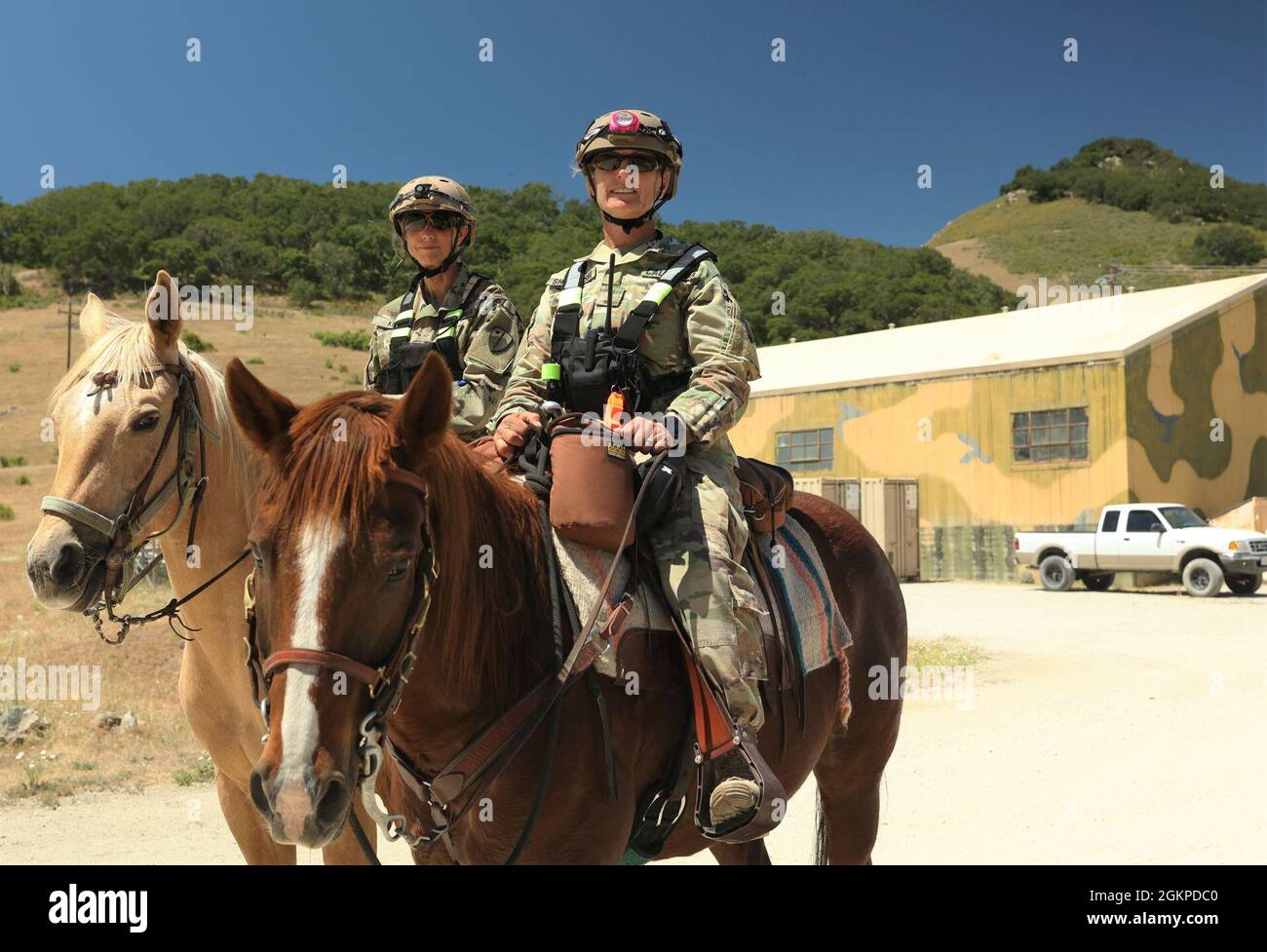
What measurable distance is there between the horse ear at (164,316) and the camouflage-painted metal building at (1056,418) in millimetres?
23477

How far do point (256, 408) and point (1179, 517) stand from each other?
22816mm

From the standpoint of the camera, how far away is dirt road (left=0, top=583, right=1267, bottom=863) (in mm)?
6230

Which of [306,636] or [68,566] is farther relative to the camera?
[68,566]

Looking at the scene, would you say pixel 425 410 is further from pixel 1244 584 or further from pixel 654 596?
pixel 1244 584

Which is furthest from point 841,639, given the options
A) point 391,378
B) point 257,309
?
point 257,309

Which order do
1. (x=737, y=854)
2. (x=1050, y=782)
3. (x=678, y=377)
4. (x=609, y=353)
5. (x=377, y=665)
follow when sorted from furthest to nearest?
1. (x=1050, y=782)
2. (x=737, y=854)
3. (x=678, y=377)
4. (x=609, y=353)
5. (x=377, y=665)

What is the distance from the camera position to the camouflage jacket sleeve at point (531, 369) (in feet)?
11.3

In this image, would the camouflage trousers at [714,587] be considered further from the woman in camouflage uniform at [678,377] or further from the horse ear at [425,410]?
the horse ear at [425,410]

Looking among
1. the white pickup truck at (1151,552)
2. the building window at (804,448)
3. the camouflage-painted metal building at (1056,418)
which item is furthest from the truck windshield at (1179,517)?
the building window at (804,448)

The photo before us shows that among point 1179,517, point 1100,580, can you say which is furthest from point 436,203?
point 1100,580

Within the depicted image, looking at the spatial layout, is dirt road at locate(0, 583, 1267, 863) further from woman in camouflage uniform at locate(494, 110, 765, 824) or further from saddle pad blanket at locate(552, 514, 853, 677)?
woman in camouflage uniform at locate(494, 110, 765, 824)

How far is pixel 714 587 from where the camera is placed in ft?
10.1

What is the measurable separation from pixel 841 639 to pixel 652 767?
1.30 m
